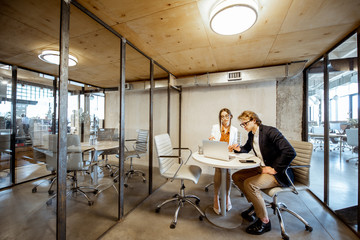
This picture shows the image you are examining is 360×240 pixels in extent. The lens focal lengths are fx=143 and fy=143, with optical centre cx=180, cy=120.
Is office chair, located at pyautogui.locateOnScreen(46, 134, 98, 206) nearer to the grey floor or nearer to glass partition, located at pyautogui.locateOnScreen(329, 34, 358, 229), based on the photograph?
the grey floor

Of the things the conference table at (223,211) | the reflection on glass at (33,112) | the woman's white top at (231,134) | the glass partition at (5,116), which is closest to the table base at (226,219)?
the conference table at (223,211)

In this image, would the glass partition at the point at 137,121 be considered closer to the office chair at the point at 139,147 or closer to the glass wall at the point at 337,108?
the office chair at the point at 139,147

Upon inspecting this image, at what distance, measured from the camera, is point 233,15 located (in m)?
1.50

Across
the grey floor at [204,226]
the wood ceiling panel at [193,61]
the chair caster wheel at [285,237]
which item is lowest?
the grey floor at [204,226]

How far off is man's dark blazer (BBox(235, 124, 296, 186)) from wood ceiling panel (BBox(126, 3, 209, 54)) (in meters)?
1.64

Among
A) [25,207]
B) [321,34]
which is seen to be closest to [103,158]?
[25,207]

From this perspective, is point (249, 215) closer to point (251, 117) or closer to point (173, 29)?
point (251, 117)

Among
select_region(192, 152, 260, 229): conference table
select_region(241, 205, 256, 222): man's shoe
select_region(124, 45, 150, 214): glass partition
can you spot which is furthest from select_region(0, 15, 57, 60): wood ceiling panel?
select_region(241, 205, 256, 222): man's shoe

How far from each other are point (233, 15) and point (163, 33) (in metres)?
0.97

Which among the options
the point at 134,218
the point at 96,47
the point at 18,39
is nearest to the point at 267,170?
A: the point at 134,218

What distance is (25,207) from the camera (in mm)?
2234

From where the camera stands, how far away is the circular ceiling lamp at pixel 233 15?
54.8 inches

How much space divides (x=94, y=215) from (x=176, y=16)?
2.97 metres

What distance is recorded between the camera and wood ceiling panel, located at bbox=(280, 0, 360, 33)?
1.48 metres
